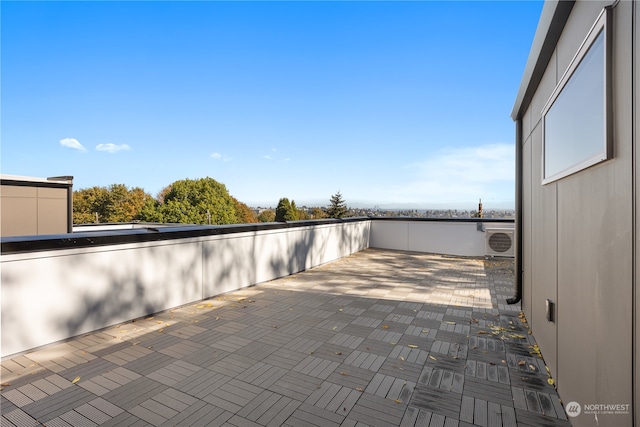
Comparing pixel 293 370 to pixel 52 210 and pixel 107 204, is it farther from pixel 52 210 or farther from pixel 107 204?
pixel 107 204

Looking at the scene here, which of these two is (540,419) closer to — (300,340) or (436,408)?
(436,408)

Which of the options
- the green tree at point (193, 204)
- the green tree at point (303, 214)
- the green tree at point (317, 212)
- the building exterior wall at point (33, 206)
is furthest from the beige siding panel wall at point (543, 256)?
the green tree at point (317, 212)

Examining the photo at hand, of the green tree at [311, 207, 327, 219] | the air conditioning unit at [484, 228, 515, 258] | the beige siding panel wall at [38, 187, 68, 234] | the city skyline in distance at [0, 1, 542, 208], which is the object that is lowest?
the air conditioning unit at [484, 228, 515, 258]

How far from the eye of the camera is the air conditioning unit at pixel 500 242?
9.37 m

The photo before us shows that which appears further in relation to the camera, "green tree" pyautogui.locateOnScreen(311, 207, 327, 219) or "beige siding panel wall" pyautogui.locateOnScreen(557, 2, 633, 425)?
"green tree" pyautogui.locateOnScreen(311, 207, 327, 219)

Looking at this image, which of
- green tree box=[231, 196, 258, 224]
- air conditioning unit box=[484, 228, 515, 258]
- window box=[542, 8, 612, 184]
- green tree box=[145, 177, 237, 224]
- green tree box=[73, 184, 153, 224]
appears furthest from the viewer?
green tree box=[231, 196, 258, 224]

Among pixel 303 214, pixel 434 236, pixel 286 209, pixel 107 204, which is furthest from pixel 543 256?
pixel 303 214

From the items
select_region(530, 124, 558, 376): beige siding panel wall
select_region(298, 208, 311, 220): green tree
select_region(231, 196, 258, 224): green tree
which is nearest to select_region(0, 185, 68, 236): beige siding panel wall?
select_region(530, 124, 558, 376): beige siding panel wall

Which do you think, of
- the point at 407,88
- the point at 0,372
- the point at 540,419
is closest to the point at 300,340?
the point at 540,419

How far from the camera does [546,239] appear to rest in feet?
10.0

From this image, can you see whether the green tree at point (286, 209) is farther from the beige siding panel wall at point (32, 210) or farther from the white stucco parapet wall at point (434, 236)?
the beige siding panel wall at point (32, 210)

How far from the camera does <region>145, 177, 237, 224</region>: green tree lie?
148ft

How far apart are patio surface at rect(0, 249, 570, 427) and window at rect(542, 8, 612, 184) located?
5.96 ft

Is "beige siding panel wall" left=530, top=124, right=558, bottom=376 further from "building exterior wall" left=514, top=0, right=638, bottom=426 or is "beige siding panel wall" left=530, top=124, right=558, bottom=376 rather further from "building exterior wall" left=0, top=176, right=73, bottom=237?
"building exterior wall" left=0, top=176, right=73, bottom=237
